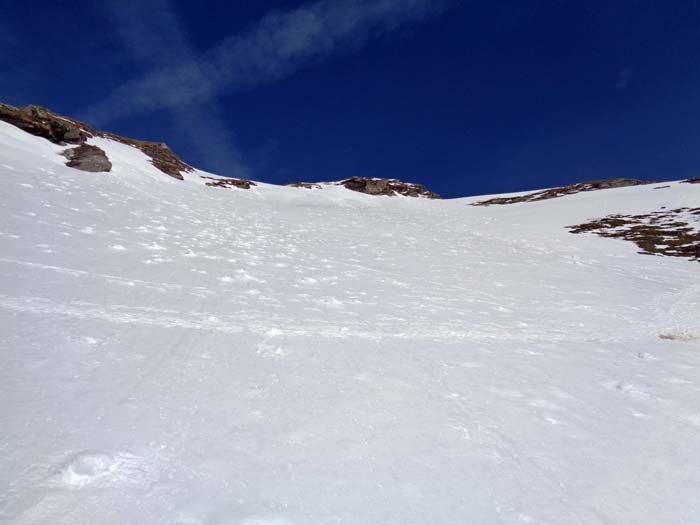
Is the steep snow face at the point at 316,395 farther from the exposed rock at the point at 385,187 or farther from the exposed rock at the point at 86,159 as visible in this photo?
the exposed rock at the point at 385,187

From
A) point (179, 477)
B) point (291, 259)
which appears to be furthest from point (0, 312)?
point (291, 259)

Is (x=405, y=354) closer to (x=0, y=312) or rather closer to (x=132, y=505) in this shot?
(x=132, y=505)

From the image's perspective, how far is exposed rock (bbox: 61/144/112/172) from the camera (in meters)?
18.3

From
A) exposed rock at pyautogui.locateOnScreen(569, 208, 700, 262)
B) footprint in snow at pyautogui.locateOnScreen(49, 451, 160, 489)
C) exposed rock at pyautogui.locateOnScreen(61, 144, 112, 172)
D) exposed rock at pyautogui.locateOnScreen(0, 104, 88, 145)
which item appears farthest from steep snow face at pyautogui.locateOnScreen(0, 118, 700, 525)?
exposed rock at pyautogui.locateOnScreen(0, 104, 88, 145)

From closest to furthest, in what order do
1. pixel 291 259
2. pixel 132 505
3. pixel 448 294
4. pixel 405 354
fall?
1. pixel 132 505
2. pixel 405 354
3. pixel 448 294
4. pixel 291 259

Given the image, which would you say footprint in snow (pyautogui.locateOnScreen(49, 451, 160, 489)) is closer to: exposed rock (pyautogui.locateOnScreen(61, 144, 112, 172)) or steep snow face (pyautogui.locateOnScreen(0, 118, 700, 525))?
steep snow face (pyautogui.locateOnScreen(0, 118, 700, 525))

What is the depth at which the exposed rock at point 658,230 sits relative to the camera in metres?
15.9

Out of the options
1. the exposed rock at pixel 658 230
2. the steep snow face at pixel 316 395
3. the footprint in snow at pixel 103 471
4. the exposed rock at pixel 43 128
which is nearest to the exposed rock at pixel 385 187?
the exposed rock at pixel 658 230

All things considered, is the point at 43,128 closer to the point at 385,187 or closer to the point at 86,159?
the point at 86,159

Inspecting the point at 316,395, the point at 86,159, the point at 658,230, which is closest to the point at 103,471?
the point at 316,395

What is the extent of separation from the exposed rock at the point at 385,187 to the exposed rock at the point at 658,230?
106 feet

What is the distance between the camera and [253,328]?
4.61 m

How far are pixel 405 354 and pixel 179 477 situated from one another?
109 inches

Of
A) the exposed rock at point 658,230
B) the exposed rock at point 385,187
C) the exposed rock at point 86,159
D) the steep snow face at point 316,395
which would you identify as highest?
the exposed rock at point 385,187
